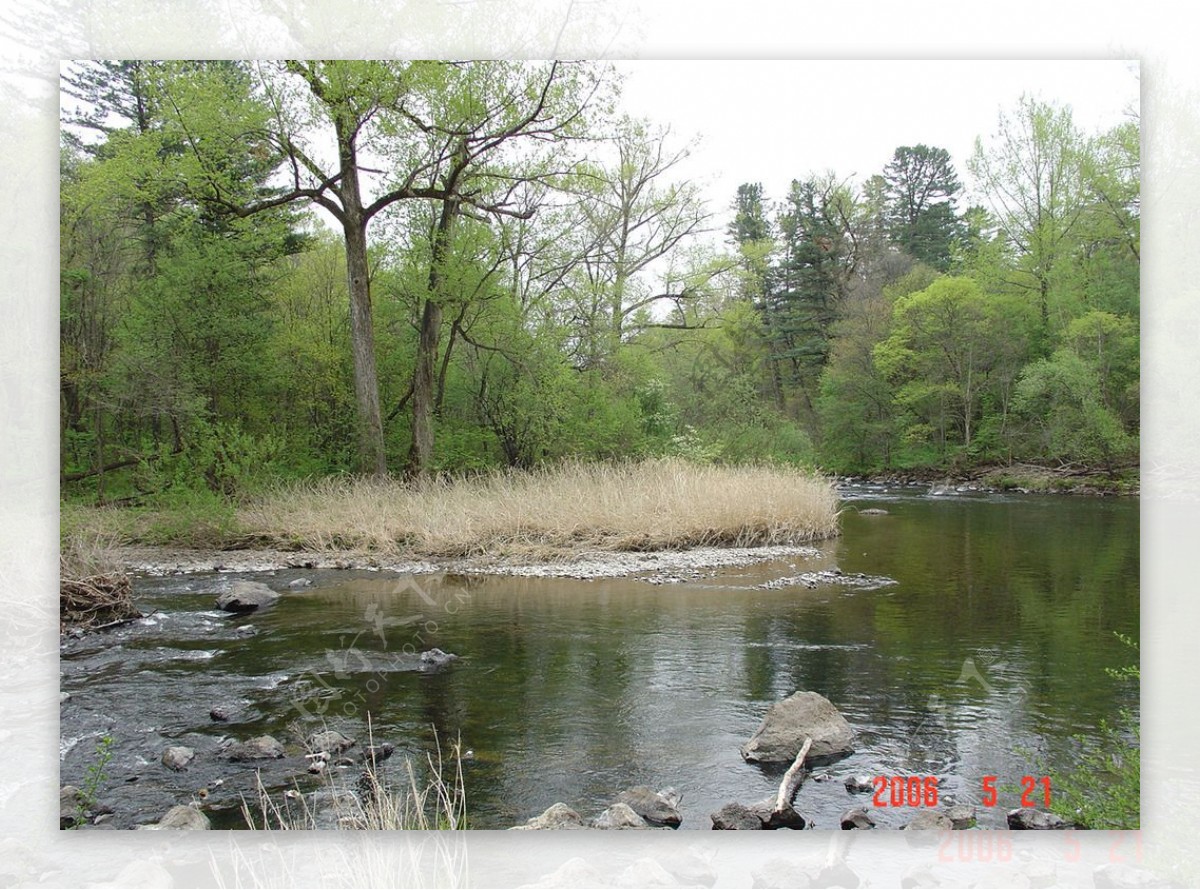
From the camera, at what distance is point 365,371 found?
10562 millimetres

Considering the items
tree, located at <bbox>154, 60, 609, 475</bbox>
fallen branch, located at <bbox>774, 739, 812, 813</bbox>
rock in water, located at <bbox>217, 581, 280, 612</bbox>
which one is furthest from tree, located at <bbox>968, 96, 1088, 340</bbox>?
rock in water, located at <bbox>217, 581, 280, 612</bbox>

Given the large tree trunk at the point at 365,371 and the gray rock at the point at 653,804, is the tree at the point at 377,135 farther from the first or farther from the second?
the gray rock at the point at 653,804

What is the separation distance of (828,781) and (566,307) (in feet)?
32.5

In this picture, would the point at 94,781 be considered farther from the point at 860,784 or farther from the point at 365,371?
the point at 365,371

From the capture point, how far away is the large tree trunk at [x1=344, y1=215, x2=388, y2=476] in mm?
10250

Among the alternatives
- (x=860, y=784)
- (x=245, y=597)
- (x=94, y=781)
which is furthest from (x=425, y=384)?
(x=860, y=784)

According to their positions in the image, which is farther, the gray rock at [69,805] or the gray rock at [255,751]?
the gray rock at [255,751]

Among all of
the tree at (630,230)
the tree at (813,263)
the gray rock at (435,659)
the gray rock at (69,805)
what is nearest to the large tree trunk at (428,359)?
the tree at (630,230)

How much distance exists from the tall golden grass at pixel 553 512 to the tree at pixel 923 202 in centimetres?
526

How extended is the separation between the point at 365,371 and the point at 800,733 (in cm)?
832

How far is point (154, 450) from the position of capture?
7.38 meters

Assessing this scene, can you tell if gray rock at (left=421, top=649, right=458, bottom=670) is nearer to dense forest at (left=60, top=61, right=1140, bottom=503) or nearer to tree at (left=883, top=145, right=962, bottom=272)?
dense forest at (left=60, top=61, right=1140, bottom=503)

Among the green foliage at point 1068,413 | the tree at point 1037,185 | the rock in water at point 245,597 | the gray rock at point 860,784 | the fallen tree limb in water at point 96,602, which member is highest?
the tree at point 1037,185

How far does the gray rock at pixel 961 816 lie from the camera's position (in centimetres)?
298
